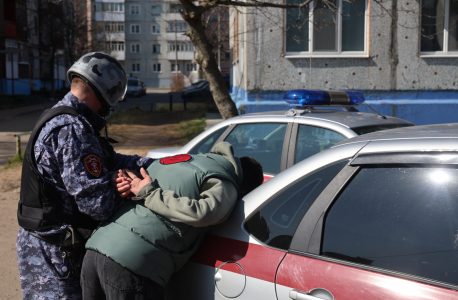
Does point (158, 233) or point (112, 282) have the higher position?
point (158, 233)

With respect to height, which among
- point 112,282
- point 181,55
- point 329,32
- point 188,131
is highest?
point 181,55

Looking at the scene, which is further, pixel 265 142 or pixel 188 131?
pixel 188 131

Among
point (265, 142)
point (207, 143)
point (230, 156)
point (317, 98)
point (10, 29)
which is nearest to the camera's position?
point (230, 156)

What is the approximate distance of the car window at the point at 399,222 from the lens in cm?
158

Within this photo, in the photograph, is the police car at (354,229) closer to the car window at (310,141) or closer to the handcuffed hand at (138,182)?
the handcuffed hand at (138,182)

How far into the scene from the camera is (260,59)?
9984mm

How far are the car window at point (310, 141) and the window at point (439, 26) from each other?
7196 mm

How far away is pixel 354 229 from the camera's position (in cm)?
174

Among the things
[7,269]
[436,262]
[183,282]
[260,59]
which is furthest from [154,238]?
[260,59]

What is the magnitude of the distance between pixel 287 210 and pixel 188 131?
12381 mm

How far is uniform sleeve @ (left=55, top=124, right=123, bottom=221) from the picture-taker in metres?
2.04

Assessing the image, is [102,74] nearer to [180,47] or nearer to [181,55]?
[181,55]

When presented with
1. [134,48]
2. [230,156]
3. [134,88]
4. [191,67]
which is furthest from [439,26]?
[134,48]

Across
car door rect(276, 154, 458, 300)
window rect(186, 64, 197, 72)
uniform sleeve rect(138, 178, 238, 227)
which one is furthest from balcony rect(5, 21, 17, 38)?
window rect(186, 64, 197, 72)
